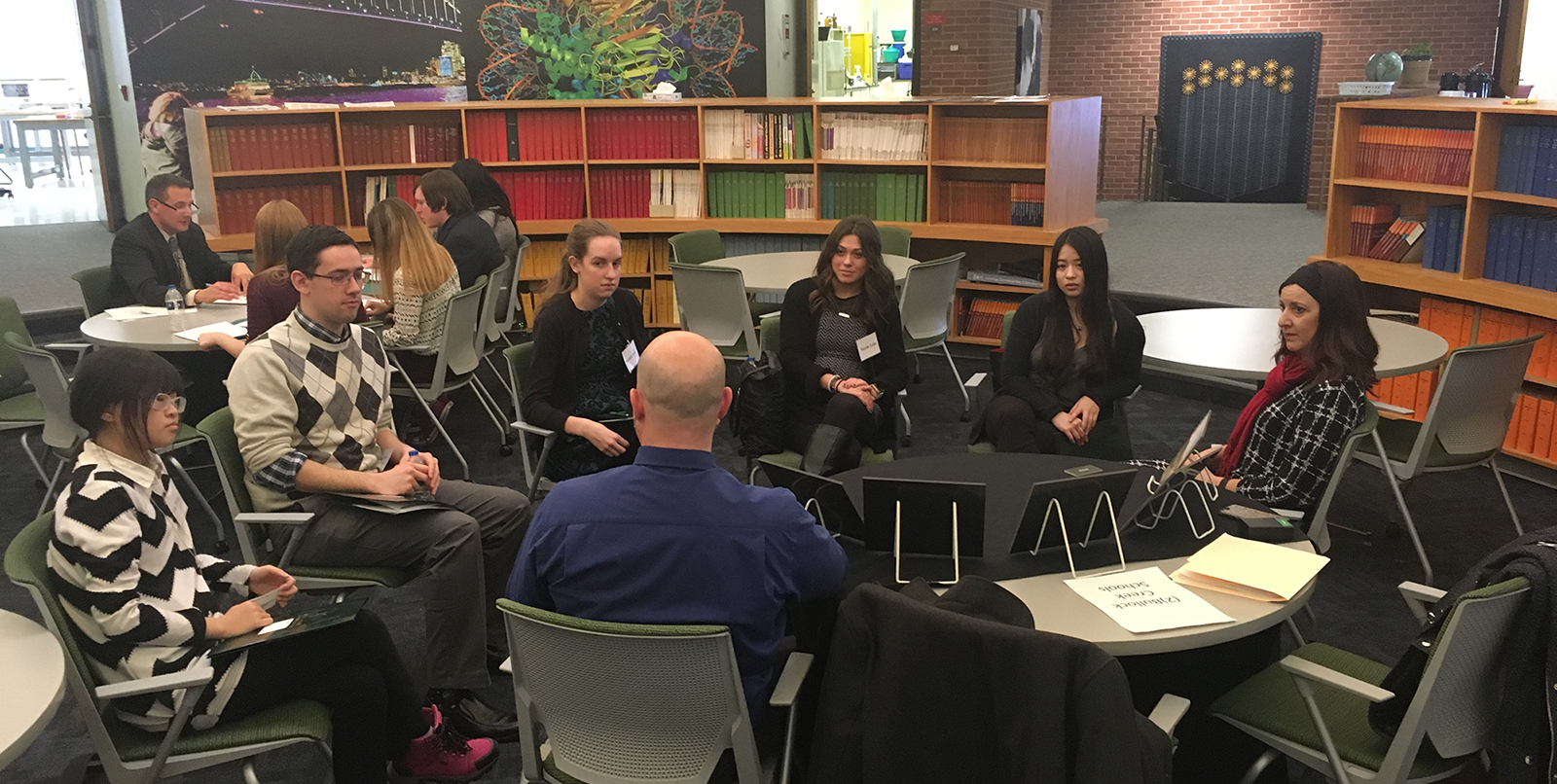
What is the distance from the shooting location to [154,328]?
4.67 meters

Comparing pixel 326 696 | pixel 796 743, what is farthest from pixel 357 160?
pixel 796 743

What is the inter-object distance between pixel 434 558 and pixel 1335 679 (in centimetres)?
215

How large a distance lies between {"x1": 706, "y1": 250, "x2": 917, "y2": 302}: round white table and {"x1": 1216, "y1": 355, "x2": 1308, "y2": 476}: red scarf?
2.07 metres

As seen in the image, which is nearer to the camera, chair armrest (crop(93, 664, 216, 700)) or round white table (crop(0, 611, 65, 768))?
round white table (crop(0, 611, 65, 768))

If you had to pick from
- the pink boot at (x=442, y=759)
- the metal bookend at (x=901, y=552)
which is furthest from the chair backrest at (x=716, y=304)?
the metal bookend at (x=901, y=552)

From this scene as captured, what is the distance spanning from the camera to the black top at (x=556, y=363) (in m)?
3.70

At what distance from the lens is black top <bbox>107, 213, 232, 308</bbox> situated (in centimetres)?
513

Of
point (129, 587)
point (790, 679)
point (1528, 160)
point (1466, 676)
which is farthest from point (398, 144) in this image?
point (1466, 676)

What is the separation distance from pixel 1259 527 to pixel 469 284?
4077 millimetres

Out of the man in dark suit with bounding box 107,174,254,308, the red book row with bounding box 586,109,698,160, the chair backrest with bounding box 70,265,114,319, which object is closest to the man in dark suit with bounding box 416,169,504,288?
the man in dark suit with bounding box 107,174,254,308

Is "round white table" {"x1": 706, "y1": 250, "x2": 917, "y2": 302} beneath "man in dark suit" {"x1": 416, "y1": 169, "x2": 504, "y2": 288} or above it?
beneath

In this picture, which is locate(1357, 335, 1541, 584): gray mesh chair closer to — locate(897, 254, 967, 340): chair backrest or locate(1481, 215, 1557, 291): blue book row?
locate(1481, 215, 1557, 291): blue book row

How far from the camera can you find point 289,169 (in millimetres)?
7207

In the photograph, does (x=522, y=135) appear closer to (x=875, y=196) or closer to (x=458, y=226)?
(x=458, y=226)
